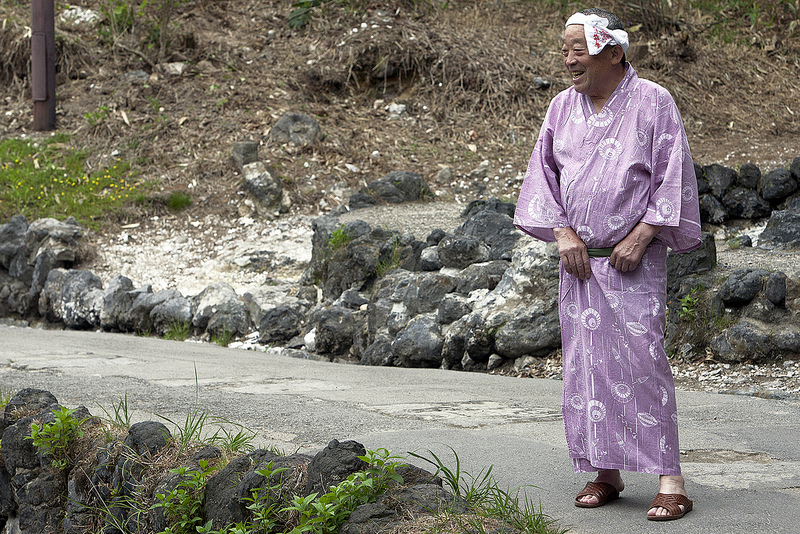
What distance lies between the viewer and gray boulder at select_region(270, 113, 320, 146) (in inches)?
448

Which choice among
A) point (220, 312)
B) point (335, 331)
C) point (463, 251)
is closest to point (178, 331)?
point (220, 312)

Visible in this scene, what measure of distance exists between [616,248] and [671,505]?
788 millimetres

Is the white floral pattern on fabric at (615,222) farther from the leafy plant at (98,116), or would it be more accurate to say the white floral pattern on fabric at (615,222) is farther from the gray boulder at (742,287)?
the leafy plant at (98,116)

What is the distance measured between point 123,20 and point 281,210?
5815 mm

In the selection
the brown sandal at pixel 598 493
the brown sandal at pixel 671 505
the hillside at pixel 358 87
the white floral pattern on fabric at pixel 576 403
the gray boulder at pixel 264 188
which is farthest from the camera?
the hillside at pixel 358 87

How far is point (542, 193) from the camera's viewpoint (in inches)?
112

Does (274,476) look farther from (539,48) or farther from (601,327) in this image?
(539,48)

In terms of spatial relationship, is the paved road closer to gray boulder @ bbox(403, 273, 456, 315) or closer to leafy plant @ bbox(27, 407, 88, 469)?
leafy plant @ bbox(27, 407, 88, 469)

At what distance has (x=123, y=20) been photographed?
542 inches

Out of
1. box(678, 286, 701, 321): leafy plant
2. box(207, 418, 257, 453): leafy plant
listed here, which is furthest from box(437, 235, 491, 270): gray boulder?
box(207, 418, 257, 453): leafy plant

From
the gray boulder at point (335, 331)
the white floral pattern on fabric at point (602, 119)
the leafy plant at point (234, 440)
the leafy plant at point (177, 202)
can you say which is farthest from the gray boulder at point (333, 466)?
the leafy plant at point (177, 202)

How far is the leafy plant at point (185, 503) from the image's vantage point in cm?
274

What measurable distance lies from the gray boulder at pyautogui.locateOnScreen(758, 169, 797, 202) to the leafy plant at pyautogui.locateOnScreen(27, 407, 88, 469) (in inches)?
248

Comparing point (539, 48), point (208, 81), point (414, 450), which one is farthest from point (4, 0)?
point (414, 450)
